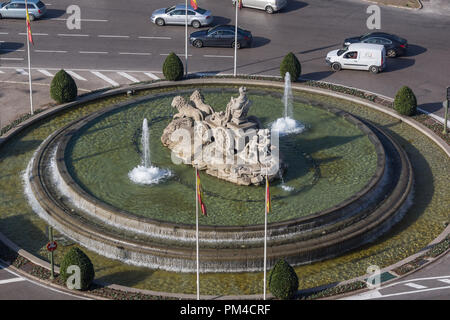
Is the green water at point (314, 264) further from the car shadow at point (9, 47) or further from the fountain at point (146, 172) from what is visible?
the car shadow at point (9, 47)

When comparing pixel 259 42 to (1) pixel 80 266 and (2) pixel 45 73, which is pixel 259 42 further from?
(1) pixel 80 266

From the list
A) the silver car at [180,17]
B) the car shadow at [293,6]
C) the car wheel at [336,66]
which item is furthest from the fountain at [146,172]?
the car shadow at [293,6]

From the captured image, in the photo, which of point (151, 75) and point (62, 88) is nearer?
point (62, 88)

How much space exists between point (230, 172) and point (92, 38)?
25.8 metres

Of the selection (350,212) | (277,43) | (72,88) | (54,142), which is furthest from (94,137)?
(277,43)

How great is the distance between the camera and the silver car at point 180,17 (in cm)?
6288

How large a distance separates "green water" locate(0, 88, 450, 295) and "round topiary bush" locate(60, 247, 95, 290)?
70.6 inches

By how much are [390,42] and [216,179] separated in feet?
76.8

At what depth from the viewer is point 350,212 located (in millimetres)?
37688

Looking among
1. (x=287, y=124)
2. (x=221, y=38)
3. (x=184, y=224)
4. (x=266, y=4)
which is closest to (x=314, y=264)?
(x=184, y=224)

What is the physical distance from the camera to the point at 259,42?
60.6 metres

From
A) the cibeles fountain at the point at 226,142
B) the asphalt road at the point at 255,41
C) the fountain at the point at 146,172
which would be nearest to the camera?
the cibeles fountain at the point at 226,142

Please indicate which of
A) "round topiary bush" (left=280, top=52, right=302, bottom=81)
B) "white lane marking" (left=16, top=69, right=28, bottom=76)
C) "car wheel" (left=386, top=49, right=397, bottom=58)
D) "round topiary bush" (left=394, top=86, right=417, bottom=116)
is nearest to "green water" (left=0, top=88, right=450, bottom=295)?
"round topiary bush" (left=394, top=86, right=417, bottom=116)

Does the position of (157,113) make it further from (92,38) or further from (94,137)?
(92,38)
